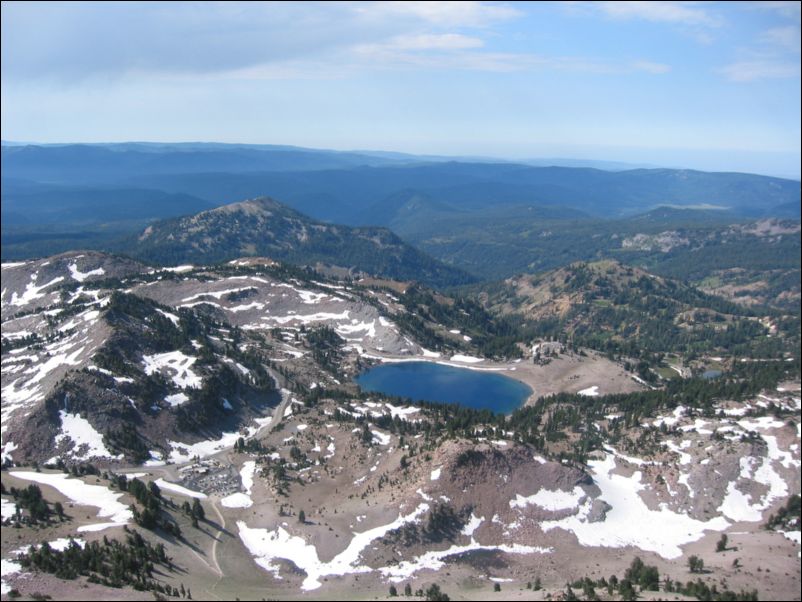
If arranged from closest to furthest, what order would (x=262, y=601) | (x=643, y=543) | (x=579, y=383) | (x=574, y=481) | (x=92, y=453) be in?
(x=262, y=601), (x=643, y=543), (x=574, y=481), (x=92, y=453), (x=579, y=383)

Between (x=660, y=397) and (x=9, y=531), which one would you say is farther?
(x=660, y=397)

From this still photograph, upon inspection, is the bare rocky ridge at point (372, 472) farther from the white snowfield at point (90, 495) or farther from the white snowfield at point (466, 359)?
the white snowfield at point (466, 359)

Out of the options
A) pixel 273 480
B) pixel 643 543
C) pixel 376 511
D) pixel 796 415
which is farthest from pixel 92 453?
pixel 796 415

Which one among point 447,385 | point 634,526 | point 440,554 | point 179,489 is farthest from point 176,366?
point 634,526

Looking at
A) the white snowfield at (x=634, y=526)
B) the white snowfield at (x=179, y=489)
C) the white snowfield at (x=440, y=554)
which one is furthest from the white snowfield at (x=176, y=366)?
the white snowfield at (x=634, y=526)

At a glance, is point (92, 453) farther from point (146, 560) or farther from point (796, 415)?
point (796, 415)

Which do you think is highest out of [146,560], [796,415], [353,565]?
[796,415]

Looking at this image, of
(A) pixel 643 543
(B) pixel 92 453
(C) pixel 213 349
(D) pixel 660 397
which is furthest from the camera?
(C) pixel 213 349

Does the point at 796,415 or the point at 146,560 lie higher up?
the point at 796,415
